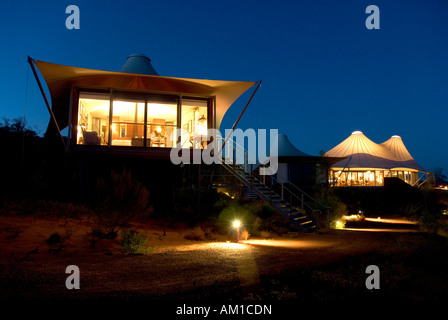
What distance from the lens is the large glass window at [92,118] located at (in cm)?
1259

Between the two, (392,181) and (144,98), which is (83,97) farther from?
(392,181)

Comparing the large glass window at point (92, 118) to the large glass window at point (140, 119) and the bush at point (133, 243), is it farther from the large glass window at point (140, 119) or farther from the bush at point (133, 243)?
the bush at point (133, 243)

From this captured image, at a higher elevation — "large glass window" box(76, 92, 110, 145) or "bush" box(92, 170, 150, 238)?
"large glass window" box(76, 92, 110, 145)

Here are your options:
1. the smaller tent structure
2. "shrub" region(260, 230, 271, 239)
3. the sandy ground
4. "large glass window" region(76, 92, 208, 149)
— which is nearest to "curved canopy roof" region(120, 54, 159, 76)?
"large glass window" region(76, 92, 208, 149)

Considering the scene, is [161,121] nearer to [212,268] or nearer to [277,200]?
[277,200]

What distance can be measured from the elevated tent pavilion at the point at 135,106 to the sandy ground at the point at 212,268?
3991 mm

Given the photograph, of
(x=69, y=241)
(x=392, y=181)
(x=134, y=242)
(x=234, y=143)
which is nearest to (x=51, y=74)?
(x=69, y=241)

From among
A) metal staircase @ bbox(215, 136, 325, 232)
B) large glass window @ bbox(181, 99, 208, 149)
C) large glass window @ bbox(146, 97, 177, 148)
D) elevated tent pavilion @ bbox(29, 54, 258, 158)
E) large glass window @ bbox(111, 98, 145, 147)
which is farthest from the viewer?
large glass window @ bbox(181, 99, 208, 149)

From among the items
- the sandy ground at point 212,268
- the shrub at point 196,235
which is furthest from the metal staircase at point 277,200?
the shrub at point 196,235

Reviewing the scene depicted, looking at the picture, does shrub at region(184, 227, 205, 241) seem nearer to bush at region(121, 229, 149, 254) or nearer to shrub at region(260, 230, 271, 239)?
shrub at region(260, 230, 271, 239)

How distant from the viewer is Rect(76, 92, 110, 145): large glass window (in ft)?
41.3

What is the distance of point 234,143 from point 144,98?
14.6 feet

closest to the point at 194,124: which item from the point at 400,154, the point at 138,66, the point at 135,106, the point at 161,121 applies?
the point at 161,121

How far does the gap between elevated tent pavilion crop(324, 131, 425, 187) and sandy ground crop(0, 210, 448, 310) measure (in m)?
20.6
